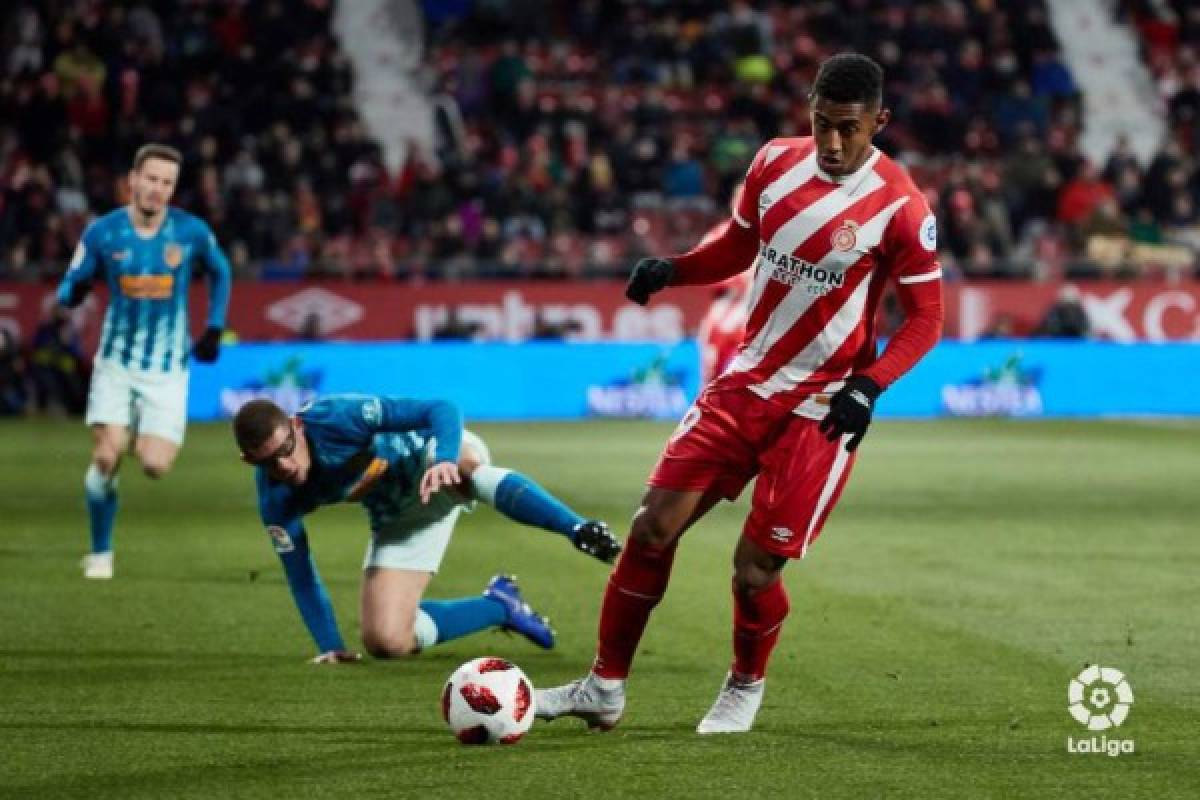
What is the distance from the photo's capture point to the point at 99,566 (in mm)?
11391

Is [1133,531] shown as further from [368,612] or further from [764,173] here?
[764,173]

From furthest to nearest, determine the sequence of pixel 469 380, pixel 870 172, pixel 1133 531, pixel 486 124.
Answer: pixel 486 124 < pixel 469 380 < pixel 1133 531 < pixel 870 172

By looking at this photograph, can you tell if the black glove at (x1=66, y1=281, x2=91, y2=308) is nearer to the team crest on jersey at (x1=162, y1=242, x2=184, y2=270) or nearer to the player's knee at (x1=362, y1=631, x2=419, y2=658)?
the team crest on jersey at (x1=162, y1=242, x2=184, y2=270)

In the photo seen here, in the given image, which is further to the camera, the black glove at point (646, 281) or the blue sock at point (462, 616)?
the blue sock at point (462, 616)

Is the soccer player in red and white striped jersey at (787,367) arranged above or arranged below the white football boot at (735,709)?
above

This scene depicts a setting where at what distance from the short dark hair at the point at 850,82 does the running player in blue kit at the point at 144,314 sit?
5858 millimetres

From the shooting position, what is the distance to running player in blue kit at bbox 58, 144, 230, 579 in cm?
1179

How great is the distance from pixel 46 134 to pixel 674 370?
772 centimetres

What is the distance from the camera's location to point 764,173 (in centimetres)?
688

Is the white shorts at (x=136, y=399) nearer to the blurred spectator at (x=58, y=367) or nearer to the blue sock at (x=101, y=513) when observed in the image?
the blue sock at (x=101, y=513)

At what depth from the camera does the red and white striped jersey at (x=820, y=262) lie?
6703 mm

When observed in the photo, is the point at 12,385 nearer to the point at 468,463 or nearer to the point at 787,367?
the point at 468,463

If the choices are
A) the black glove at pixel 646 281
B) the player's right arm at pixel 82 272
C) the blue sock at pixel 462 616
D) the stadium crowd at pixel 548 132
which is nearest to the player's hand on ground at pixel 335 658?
the blue sock at pixel 462 616

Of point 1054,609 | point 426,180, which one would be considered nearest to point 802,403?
point 1054,609
